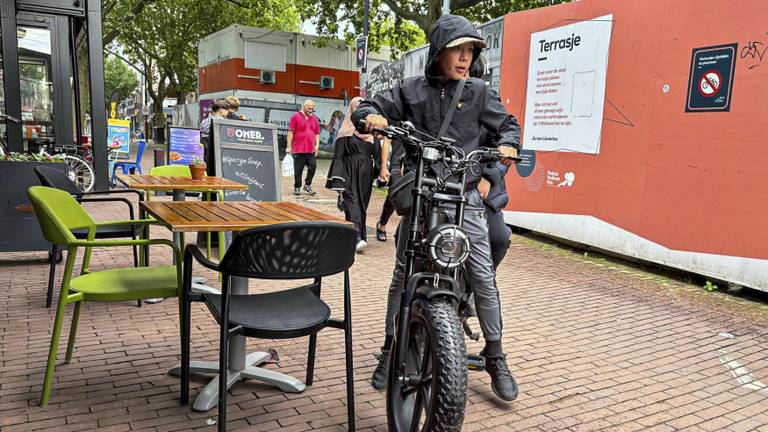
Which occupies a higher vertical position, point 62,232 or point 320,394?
point 62,232

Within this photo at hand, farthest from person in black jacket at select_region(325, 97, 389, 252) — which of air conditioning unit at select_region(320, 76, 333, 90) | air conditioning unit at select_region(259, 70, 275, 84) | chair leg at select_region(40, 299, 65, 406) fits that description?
air conditioning unit at select_region(320, 76, 333, 90)

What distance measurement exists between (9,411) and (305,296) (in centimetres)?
148

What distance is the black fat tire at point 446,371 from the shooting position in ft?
7.31

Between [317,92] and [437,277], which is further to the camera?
[317,92]

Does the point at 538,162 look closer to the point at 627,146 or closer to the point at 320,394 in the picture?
the point at 627,146

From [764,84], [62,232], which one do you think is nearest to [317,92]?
[764,84]

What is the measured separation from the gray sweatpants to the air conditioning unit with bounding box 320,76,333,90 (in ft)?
79.1

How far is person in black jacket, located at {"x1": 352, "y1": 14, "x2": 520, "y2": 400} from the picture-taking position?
3.04 meters

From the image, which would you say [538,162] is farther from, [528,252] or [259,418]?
[259,418]

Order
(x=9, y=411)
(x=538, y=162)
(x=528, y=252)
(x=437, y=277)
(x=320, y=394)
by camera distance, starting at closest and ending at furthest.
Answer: (x=437, y=277), (x=9, y=411), (x=320, y=394), (x=528, y=252), (x=538, y=162)

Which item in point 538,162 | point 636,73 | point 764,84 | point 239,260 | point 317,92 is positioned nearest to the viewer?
point 239,260

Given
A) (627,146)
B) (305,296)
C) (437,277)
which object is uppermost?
(627,146)

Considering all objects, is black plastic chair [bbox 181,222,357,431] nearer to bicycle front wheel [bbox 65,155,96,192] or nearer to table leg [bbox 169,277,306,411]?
table leg [bbox 169,277,306,411]

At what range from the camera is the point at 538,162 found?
25.8 feet
